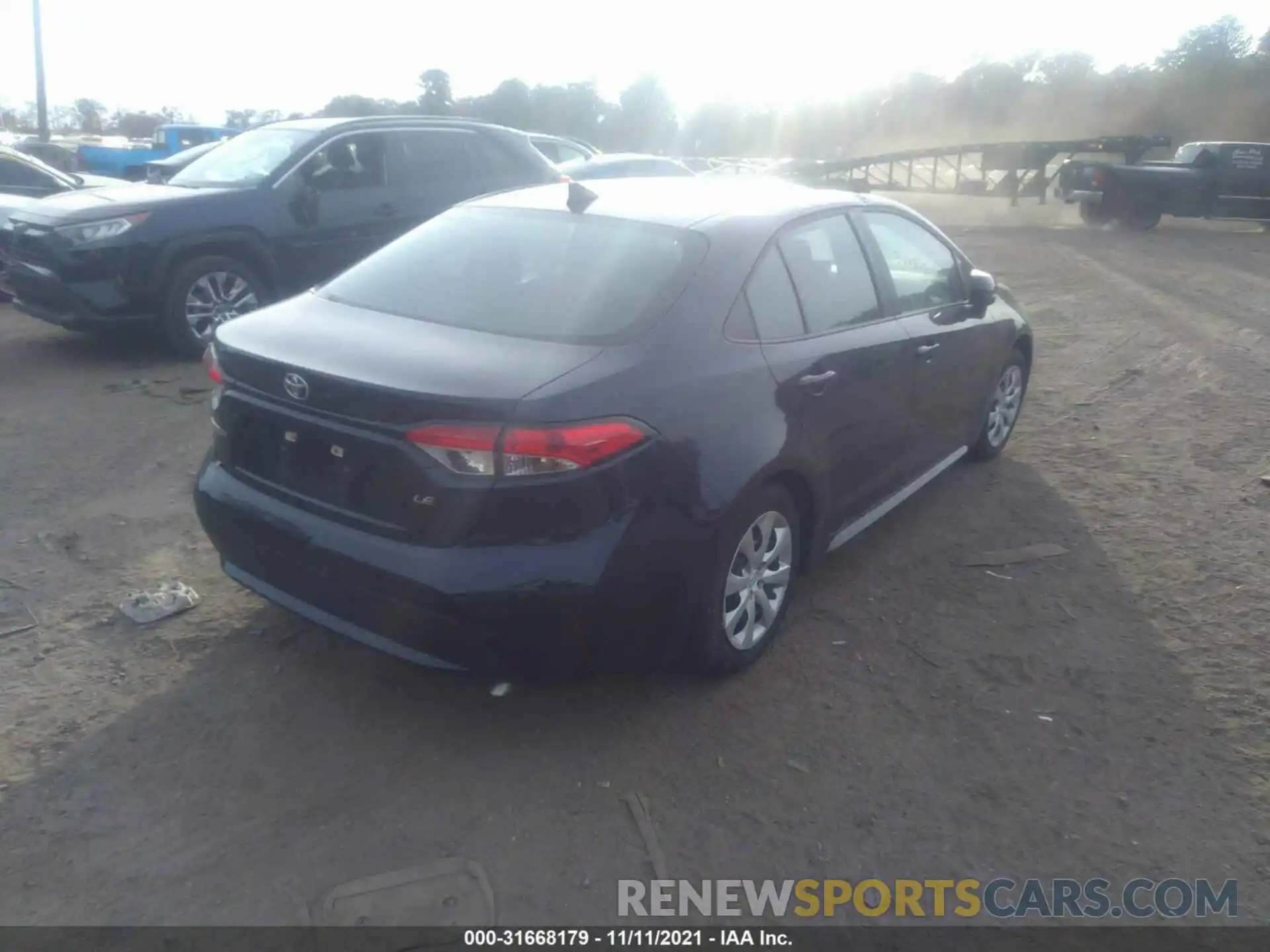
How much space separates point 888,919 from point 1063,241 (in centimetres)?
1610

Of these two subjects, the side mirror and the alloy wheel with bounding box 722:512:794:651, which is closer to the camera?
the alloy wheel with bounding box 722:512:794:651

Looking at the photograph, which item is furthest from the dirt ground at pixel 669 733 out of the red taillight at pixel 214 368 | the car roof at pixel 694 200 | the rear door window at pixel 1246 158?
the rear door window at pixel 1246 158

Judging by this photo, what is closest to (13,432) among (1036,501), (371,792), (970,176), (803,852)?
(371,792)

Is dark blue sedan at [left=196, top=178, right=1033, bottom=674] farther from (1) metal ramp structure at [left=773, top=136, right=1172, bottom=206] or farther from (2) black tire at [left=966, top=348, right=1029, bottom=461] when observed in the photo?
(1) metal ramp structure at [left=773, top=136, right=1172, bottom=206]

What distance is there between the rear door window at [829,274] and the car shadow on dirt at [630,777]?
123 cm

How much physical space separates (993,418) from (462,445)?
3914 millimetres

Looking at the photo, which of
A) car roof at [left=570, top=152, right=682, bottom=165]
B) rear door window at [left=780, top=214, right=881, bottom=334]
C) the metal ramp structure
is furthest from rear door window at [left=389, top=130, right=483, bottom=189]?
the metal ramp structure

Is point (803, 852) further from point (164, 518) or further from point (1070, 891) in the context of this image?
point (164, 518)

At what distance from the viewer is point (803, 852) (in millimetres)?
2982

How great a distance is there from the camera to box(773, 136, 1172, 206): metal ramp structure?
21.2 meters

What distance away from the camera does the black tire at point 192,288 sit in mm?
7406

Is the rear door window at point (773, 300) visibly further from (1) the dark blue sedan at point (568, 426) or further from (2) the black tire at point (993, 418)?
(2) the black tire at point (993, 418)

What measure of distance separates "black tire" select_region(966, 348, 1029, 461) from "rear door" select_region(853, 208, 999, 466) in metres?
0.24

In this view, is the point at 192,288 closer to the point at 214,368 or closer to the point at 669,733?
the point at 214,368
